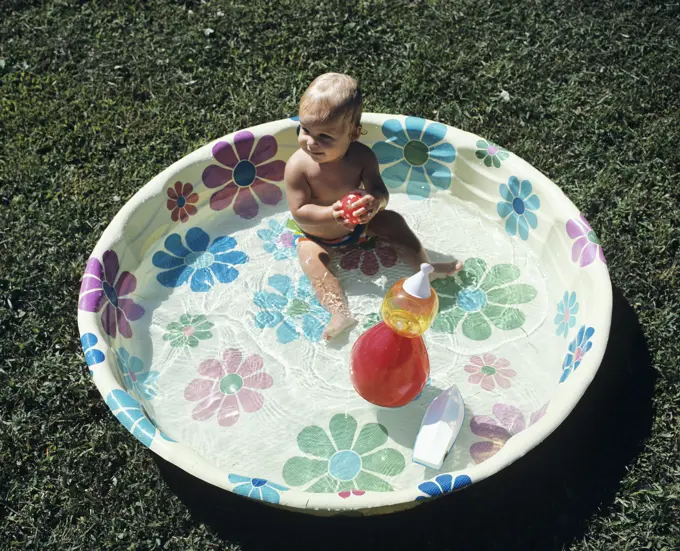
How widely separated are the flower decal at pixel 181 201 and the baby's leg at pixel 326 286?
23.4 inches

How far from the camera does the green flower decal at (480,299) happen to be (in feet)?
9.49

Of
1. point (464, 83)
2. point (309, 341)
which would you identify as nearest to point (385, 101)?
point (464, 83)

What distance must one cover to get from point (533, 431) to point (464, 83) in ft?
7.57

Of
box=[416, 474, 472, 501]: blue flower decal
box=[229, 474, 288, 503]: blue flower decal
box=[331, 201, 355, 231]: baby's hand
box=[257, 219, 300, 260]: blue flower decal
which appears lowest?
box=[257, 219, 300, 260]: blue flower decal

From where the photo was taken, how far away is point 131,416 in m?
2.28

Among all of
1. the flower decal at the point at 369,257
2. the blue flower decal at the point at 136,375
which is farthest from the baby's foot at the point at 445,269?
the blue flower decal at the point at 136,375

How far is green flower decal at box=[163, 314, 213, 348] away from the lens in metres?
2.89

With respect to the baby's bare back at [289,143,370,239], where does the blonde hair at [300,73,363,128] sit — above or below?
above

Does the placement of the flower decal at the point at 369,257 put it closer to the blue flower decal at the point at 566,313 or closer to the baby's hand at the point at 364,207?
the baby's hand at the point at 364,207

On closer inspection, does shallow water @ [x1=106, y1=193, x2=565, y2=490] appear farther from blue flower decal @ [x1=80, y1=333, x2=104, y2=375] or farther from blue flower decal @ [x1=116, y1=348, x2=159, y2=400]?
blue flower decal @ [x1=80, y1=333, x2=104, y2=375]

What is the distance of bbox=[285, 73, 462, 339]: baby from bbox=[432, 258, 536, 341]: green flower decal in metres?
0.08

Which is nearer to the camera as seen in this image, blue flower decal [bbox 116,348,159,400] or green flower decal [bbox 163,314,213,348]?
blue flower decal [bbox 116,348,159,400]

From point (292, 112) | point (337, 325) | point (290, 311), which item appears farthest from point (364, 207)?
point (292, 112)

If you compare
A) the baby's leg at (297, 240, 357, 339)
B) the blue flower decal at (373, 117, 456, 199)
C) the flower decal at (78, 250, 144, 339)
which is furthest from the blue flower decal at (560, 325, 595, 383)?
the flower decal at (78, 250, 144, 339)
